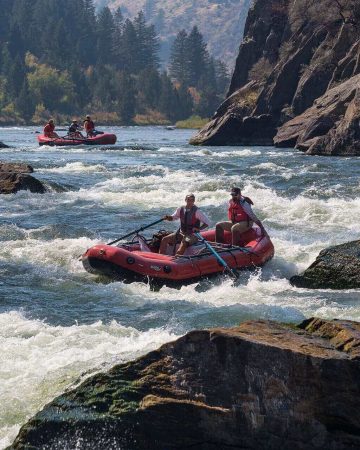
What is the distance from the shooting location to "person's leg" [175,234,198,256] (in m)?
14.2

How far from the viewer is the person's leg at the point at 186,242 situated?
1419 cm

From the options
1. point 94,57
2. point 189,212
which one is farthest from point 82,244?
point 94,57

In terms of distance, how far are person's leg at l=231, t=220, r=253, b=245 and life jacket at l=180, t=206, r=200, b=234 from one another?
78 centimetres

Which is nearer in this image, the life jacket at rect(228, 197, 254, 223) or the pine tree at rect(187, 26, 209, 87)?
the life jacket at rect(228, 197, 254, 223)

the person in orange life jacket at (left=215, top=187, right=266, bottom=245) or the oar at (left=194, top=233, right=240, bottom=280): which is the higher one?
the person in orange life jacket at (left=215, top=187, right=266, bottom=245)

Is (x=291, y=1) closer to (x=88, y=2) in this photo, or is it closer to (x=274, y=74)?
(x=274, y=74)

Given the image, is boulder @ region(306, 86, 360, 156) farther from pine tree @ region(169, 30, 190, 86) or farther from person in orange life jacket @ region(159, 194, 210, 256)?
pine tree @ region(169, 30, 190, 86)

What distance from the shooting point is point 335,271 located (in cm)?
1294

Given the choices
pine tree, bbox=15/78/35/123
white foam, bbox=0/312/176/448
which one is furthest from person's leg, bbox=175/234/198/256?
pine tree, bbox=15/78/35/123

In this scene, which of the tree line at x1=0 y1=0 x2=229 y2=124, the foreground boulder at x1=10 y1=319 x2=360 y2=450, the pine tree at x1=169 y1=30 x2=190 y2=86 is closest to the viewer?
the foreground boulder at x1=10 y1=319 x2=360 y2=450

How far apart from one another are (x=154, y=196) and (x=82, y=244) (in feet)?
24.5

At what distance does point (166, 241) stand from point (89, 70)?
402 ft

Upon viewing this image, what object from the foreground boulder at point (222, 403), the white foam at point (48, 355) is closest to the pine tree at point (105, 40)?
the white foam at point (48, 355)

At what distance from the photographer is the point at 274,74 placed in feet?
167
